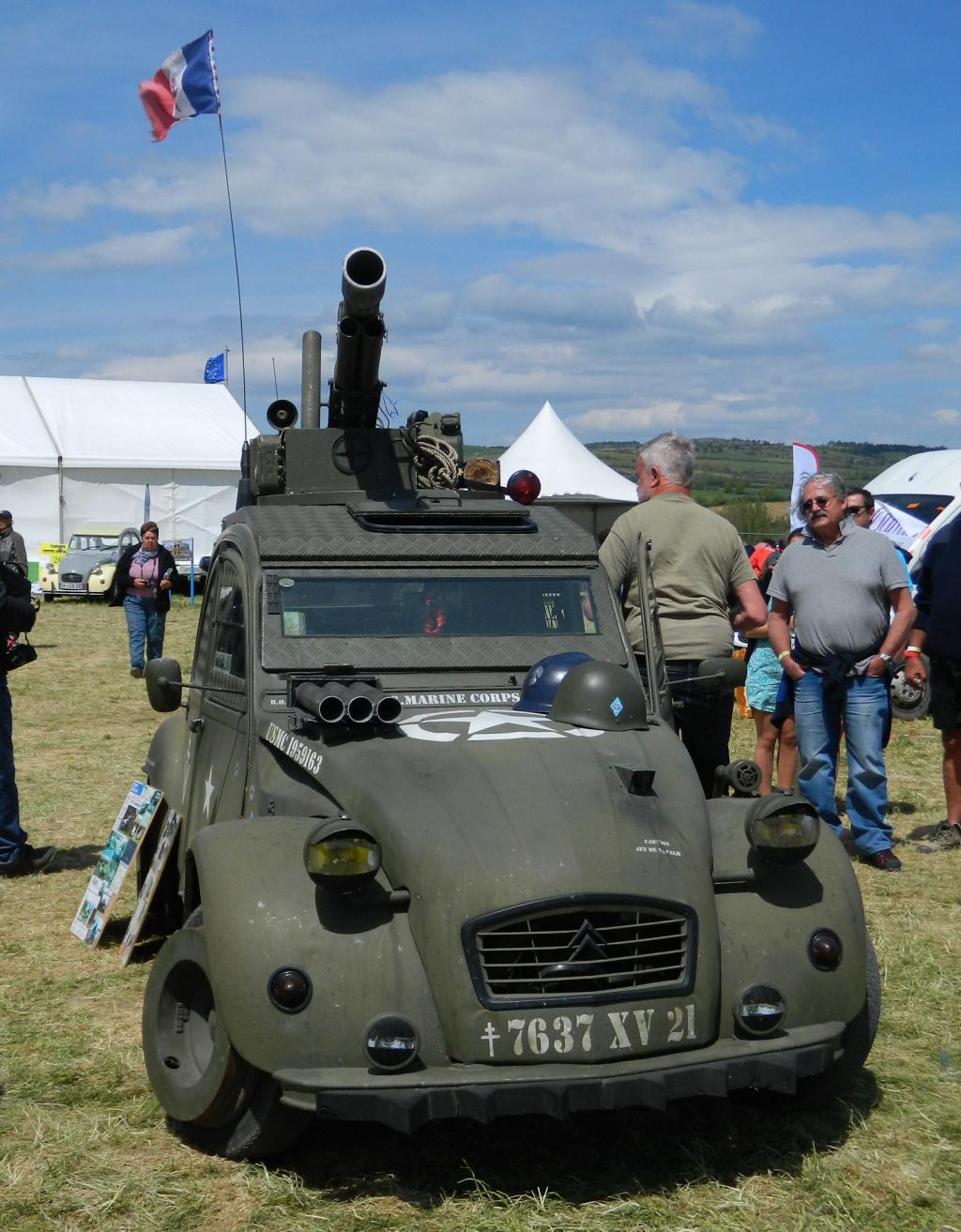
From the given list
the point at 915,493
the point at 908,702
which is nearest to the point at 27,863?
the point at 908,702

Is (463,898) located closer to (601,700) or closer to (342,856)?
(342,856)

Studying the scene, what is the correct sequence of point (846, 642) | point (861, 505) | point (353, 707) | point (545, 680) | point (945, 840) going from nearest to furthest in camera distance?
point (353, 707) → point (545, 680) → point (846, 642) → point (945, 840) → point (861, 505)

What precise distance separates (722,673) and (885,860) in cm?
332

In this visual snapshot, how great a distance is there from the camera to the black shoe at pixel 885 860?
8320mm

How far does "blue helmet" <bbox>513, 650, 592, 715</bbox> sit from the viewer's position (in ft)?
17.1

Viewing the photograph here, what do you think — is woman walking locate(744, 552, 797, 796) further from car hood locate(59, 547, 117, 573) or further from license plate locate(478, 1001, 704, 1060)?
car hood locate(59, 547, 117, 573)

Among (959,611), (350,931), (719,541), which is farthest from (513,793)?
(959,611)

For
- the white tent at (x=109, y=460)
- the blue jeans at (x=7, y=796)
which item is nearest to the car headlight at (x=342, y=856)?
the blue jeans at (x=7, y=796)

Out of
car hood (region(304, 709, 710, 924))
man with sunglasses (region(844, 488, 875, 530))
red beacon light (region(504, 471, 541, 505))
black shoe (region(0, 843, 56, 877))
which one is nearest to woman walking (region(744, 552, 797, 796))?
man with sunglasses (region(844, 488, 875, 530))

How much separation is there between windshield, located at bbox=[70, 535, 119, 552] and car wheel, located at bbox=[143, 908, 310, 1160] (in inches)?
1228

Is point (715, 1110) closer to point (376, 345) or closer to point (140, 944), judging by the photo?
point (140, 944)

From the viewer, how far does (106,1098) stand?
16.1 ft

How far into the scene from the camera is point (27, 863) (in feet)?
27.5

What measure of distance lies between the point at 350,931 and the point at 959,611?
592cm
